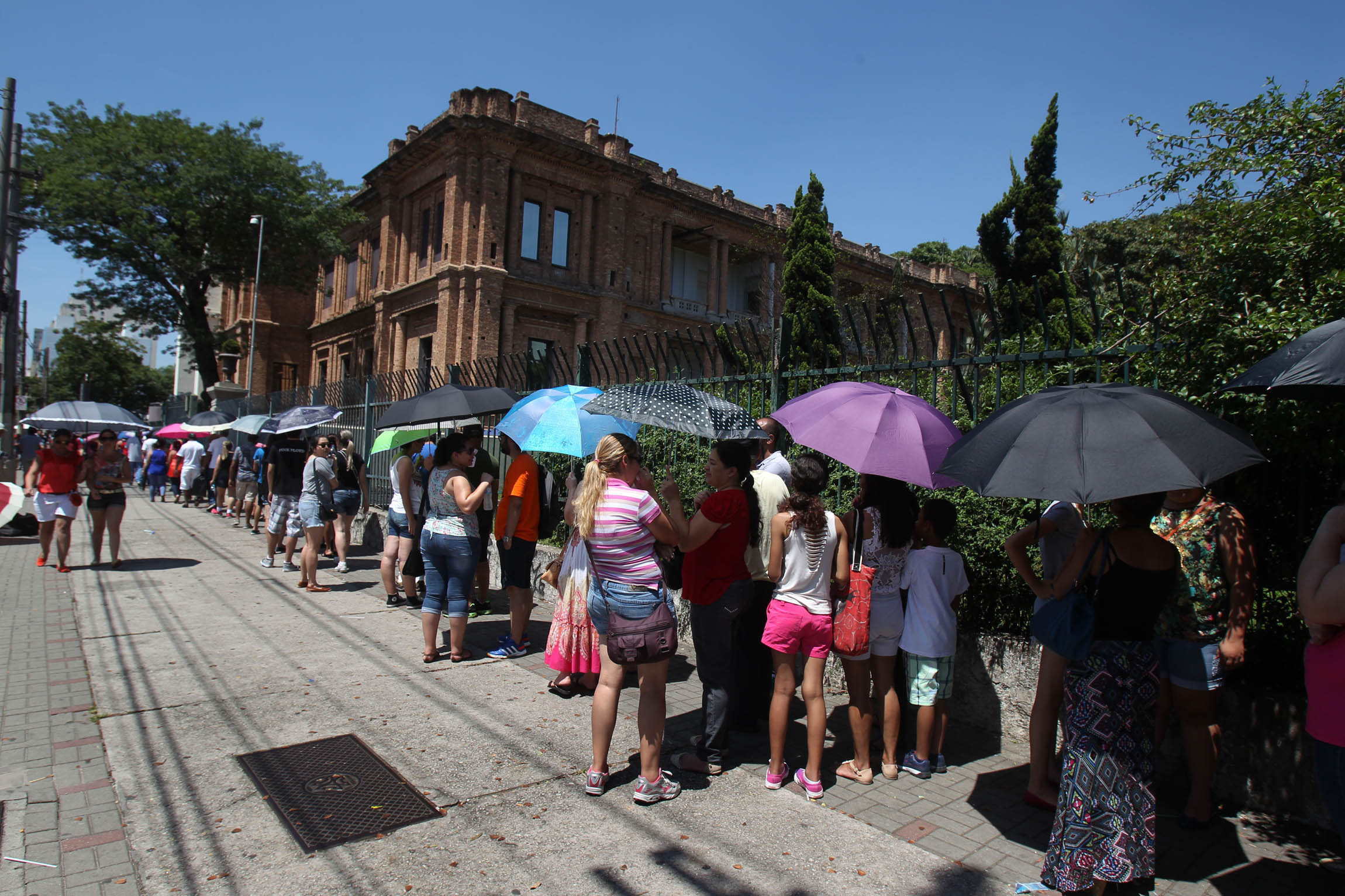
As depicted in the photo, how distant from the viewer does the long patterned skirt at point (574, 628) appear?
531 centimetres

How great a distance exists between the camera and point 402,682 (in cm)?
569

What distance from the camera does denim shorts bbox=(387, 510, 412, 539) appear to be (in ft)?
26.3

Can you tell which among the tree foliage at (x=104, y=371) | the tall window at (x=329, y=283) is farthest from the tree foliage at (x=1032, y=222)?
the tree foliage at (x=104, y=371)

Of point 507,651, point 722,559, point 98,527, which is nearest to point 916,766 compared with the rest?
point 722,559

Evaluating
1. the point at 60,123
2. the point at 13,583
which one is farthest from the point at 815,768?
the point at 60,123

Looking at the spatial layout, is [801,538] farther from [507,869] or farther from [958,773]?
[507,869]

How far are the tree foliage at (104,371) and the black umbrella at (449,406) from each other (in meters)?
64.4

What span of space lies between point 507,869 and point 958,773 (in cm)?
256

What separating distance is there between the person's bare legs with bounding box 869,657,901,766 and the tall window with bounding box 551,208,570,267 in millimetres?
26213

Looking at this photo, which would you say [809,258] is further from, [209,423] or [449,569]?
[449,569]

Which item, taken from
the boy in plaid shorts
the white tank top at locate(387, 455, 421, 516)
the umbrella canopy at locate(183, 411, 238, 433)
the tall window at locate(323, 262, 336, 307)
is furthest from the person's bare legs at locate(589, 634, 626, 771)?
the tall window at locate(323, 262, 336, 307)

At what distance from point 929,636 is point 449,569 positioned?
3641 mm

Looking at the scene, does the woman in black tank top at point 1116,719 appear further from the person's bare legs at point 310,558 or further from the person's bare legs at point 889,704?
the person's bare legs at point 310,558

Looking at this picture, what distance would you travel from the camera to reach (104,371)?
61.6 m
